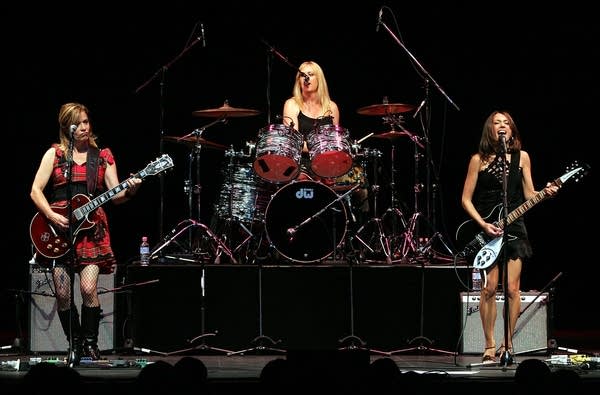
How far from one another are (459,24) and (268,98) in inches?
90.2

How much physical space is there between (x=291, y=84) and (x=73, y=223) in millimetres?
4409

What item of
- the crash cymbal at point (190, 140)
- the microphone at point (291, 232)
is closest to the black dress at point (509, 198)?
the microphone at point (291, 232)

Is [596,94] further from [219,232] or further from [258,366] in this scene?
[258,366]

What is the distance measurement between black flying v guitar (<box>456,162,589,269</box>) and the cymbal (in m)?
2.00

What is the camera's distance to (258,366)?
28.2 ft

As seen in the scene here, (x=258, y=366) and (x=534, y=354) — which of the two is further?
(x=534, y=354)

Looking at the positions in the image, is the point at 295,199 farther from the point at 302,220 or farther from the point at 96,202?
the point at 96,202

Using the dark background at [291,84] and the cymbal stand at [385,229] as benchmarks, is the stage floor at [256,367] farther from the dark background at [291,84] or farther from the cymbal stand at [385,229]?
the dark background at [291,84]

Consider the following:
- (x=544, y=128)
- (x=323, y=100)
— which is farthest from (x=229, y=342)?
(x=544, y=128)

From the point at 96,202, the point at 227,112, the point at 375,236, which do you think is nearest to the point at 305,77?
the point at 227,112

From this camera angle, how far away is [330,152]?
32.6 feet

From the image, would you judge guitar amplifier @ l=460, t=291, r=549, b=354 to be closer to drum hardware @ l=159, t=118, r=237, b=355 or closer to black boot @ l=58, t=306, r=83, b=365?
drum hardware @ l=159, t=118, r=237, b=355

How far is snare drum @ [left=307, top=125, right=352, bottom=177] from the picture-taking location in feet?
32.7

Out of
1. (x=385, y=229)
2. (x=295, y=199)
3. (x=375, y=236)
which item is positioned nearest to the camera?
(x=295, y=199)
